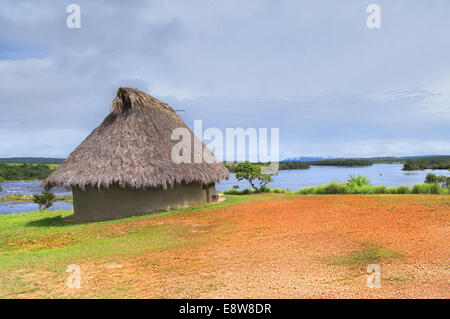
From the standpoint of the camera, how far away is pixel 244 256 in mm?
4699

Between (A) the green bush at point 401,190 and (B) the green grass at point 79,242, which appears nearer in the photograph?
(B) the green grass at point 79,242

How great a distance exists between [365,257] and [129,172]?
303 inches

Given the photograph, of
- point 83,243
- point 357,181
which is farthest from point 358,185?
point 83,243

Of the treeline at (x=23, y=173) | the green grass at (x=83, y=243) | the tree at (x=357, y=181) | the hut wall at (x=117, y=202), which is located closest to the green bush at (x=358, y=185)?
the tree at (x=357, y=181)

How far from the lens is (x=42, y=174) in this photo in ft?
187

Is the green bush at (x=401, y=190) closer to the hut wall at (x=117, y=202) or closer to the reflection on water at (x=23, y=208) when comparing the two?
the hut wall at (x=117, y=202)

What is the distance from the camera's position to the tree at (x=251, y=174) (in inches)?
742

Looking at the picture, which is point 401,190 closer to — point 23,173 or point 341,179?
point 341,179

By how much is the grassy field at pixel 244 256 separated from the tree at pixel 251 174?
408 inches

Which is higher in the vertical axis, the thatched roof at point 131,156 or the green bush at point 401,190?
the thatched roof at point 131,156

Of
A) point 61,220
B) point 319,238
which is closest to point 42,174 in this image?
point 61,220

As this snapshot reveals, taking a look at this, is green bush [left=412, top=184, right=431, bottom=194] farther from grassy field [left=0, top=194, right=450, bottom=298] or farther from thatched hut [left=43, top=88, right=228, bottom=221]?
thatched hut [left=43, top=88, right=228, bottom=221]
